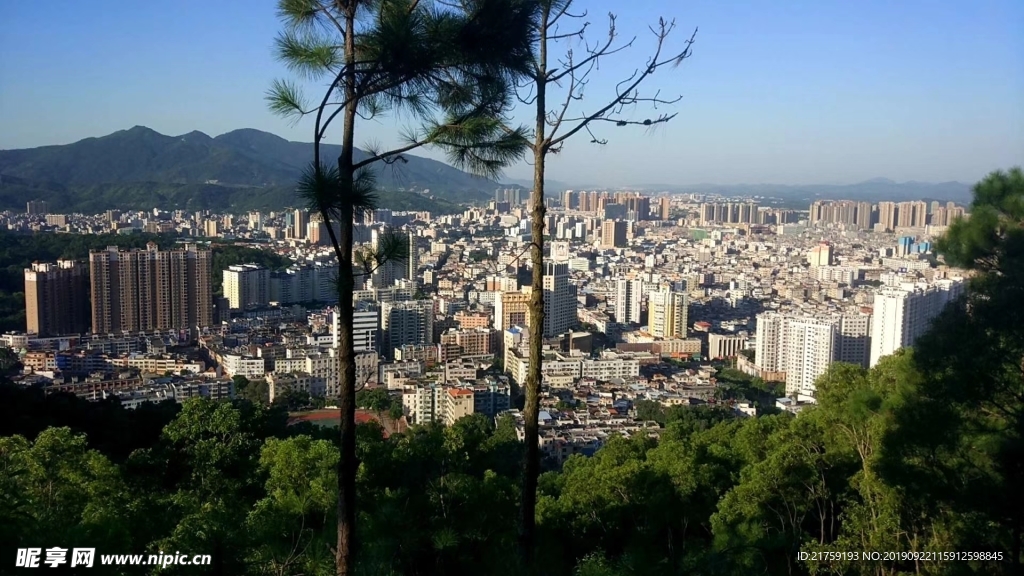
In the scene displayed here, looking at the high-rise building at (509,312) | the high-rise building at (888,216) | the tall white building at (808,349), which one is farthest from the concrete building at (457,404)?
the high-rise building at (888,216)

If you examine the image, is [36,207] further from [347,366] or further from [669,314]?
[347,366]

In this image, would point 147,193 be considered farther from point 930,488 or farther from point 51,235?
point 930,488

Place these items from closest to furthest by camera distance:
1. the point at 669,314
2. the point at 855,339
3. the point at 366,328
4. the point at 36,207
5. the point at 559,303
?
the point at 855,339, the point at 366,328, the point at 669,314, the point at 559,303, the point at 36,207

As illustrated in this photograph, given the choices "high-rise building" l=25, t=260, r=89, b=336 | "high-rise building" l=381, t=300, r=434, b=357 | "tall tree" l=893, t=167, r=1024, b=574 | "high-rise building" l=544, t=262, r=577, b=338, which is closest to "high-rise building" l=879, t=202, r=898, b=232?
"high-rise building" l=544, t=262, r=577, b=338

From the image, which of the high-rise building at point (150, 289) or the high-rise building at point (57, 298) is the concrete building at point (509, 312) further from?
the high-rise building at point (57, 298)

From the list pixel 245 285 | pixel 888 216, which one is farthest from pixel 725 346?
pixel 888 216

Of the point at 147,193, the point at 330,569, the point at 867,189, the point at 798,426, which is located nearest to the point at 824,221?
the point at 867,189
